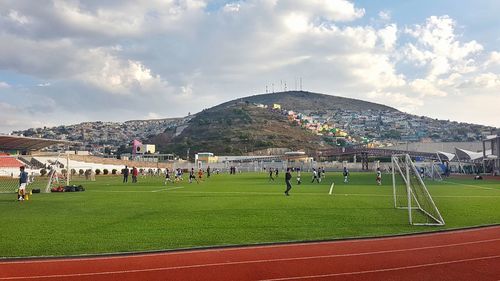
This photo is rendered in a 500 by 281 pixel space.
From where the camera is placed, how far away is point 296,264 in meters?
8.62

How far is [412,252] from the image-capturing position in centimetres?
966

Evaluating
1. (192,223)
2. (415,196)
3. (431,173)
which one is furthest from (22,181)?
(431,173)

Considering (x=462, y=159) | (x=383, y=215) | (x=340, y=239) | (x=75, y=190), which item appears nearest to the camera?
(x=340, y=239)

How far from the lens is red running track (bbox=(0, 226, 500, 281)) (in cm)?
781

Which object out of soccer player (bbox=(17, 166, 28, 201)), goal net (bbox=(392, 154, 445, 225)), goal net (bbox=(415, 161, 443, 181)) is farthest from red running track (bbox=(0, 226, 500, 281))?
goal net (bbox=(415, 161, 443, 181))

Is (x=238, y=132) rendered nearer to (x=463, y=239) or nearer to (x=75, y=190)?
(x=75, y=190)

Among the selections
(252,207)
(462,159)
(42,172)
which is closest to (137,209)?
(252,207)

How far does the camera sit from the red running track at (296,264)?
7812 mm

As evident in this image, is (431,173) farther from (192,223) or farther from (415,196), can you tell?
(192,223)

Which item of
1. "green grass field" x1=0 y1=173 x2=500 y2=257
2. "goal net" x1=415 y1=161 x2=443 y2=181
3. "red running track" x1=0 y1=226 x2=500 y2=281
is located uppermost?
"goal net" x1=415 y1=161 x2=443 y2=181

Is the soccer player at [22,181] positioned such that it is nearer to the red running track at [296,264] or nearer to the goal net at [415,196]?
the red running track at [296,264]

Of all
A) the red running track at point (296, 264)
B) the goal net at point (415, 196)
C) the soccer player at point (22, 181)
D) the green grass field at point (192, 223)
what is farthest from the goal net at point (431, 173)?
the red running track at point (296, 264)

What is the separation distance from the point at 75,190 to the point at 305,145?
160 meters

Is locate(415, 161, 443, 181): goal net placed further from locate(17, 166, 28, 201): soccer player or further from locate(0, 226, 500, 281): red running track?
locate(0, 226, 500, 281): red running track
